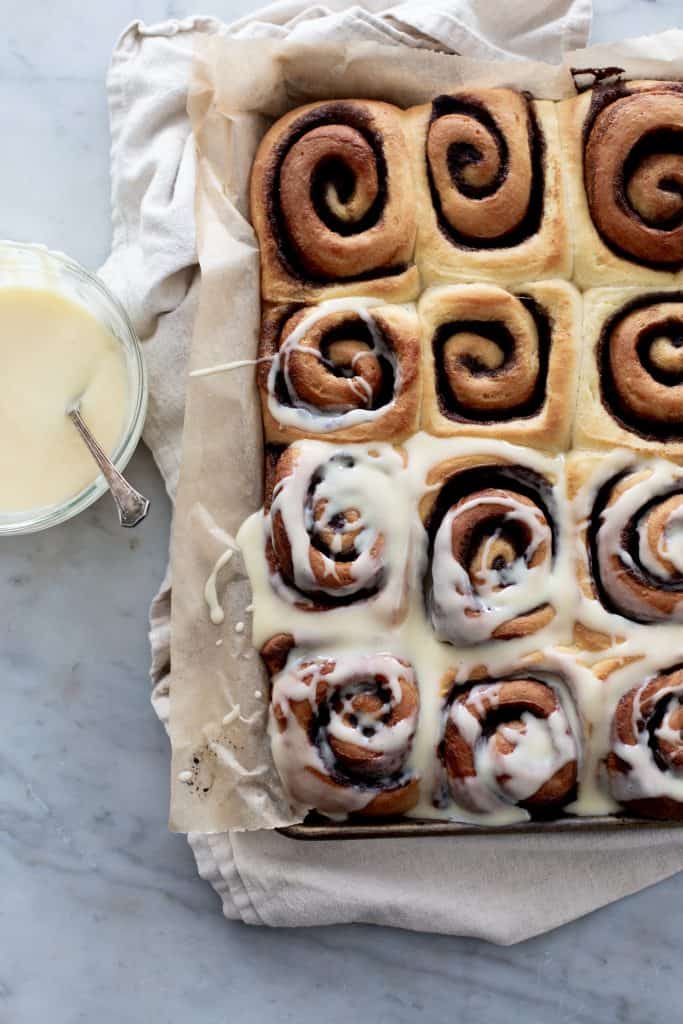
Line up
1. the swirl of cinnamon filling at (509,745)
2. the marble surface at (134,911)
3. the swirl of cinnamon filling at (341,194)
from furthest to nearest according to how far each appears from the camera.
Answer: the marble surface at (134,911)
the swirl of cinnamon filling at (341,194)
the swirl of cinnamon filling at (509,745)

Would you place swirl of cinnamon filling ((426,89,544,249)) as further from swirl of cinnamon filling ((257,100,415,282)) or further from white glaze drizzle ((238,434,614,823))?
white glaze drizzle ((238,434,614,823))

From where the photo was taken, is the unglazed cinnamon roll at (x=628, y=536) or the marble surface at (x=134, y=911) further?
the marble surface at (x=134, y=911)

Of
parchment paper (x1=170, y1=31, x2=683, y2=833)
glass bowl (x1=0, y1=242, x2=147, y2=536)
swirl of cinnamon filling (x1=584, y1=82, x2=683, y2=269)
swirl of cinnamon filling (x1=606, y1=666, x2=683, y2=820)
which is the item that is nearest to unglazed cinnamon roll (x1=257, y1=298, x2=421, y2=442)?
parchment paper (x1=170, y1=31, x2=683, y2=833)

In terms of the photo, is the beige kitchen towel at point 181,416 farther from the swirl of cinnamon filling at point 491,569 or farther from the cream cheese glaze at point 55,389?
the swirl of cinnamon filling at point 491,569

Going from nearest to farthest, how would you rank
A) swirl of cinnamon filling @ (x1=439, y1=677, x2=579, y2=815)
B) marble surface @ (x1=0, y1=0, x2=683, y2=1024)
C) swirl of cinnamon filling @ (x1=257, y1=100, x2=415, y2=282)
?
swirl of cinnamon filling @ (x1=439, y1=677, x2=579, y2=815) → swirl of cinnamon filling @ (x1=257, y1=100, x2=415, y2=282) → marble surface @ (x1=0, y1=0, x2=683, y2=1024)

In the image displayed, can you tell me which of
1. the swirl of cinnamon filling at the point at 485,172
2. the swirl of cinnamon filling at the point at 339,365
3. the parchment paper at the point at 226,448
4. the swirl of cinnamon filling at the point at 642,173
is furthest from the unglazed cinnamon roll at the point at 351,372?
the swirl of cinnamon filling at the point at 642,173

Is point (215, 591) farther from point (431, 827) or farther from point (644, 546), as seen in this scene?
point (644, 546)

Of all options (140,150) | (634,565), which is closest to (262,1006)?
(634,565)

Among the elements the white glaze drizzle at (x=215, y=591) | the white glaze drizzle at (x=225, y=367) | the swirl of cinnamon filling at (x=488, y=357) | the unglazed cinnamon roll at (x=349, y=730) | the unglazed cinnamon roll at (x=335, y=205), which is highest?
the unglazed cinnamon roll at (x=335, y=205)

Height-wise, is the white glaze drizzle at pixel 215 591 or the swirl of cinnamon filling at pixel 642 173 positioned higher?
the swirl of cinnamon filling at pixel 642 173
